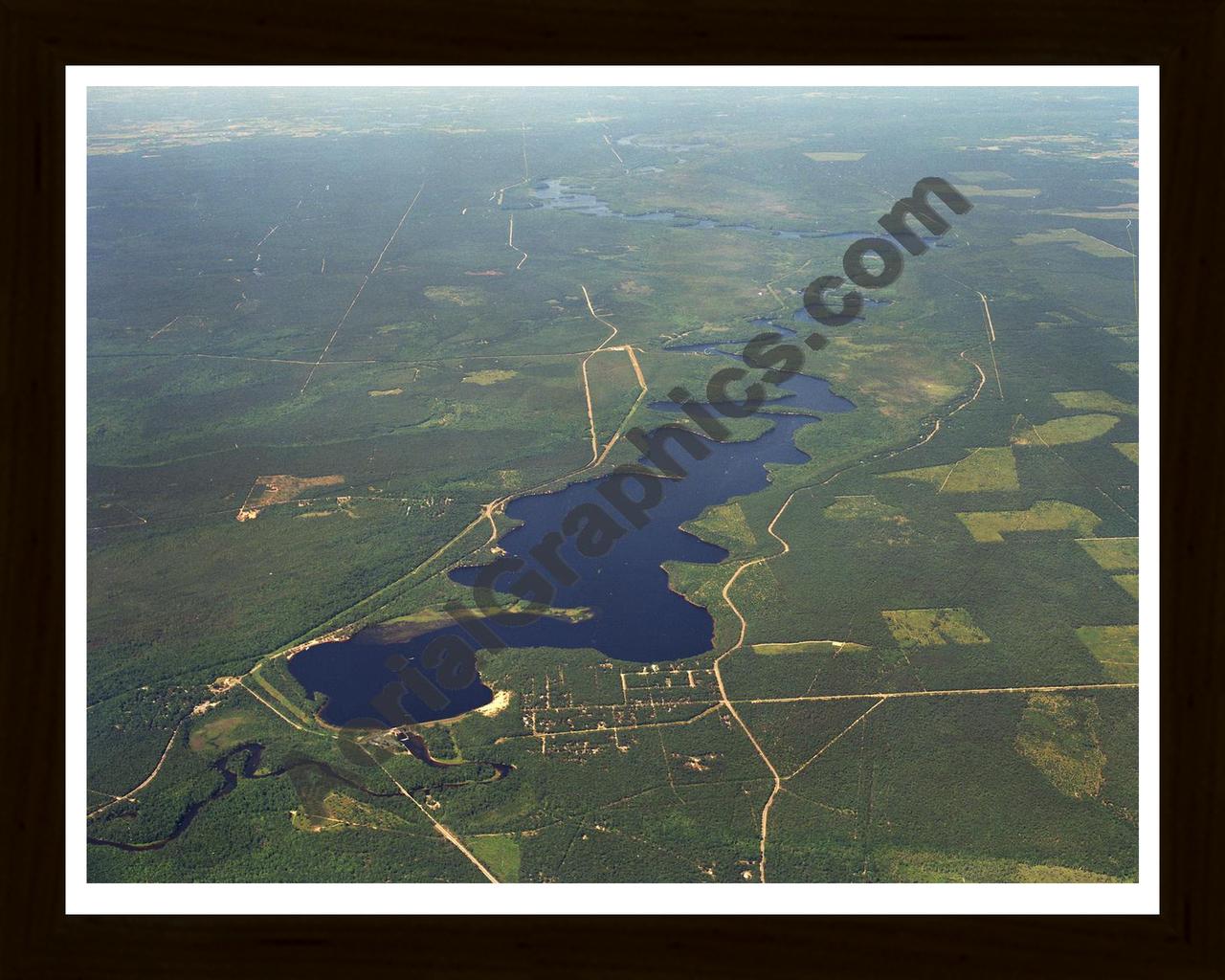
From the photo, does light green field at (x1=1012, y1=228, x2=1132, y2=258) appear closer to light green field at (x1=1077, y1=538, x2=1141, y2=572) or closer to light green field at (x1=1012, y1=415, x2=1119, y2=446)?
light green field at (x1=1012, y1=415, x2=1119, y2=446)

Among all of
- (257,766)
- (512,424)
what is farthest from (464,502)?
(257,766)

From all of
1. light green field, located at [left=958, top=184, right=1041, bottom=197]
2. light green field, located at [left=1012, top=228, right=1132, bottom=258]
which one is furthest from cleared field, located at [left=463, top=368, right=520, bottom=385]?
light green field, located at [left=958, top=184, right=1041, bottom=197]

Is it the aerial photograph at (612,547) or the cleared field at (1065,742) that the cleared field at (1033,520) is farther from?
the cleared field at (1065,742)

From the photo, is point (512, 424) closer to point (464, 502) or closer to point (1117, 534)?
point (464, 502)

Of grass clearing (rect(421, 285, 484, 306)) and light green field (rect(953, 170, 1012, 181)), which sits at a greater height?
light green field (rect(953, 170, 1012, 181))

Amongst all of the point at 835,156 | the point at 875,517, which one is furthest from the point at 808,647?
the point at 835,156

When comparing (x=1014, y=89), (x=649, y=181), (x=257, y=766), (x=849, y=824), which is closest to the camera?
(x=849, y=824)
